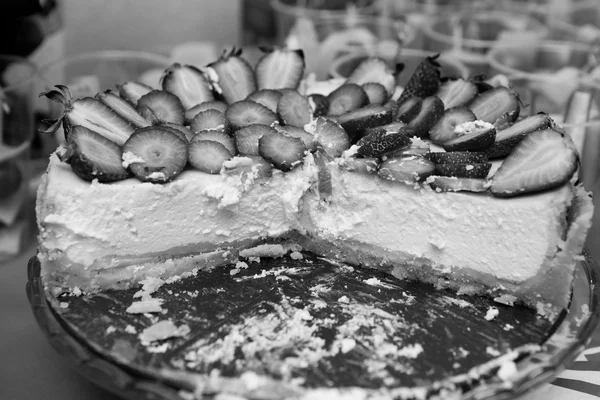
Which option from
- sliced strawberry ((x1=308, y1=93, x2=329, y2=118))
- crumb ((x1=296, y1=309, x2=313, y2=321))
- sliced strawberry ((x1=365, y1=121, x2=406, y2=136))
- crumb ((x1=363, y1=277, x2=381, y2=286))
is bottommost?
crumb ((x1=363, y1=277, x2=381, y2=286))

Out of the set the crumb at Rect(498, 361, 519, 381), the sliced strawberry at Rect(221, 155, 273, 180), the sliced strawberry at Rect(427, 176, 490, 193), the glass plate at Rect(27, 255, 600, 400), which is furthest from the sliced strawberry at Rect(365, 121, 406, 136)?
the crumb at Rect(498, 361, 519, 381)

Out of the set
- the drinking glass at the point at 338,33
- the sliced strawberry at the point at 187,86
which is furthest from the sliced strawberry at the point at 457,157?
the drinking glass at the point at 338,33

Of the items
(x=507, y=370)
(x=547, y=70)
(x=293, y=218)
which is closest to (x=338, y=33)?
(x=547, y=70)

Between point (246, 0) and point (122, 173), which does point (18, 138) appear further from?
point (246, 0)

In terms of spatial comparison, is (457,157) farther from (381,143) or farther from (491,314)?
(491,314)

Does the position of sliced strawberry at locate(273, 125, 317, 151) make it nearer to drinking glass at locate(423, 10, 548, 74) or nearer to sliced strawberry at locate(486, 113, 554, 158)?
sliced strawberry at locate(486, 113, 554, 158)

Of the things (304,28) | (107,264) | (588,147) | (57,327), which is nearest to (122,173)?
(107,264)
